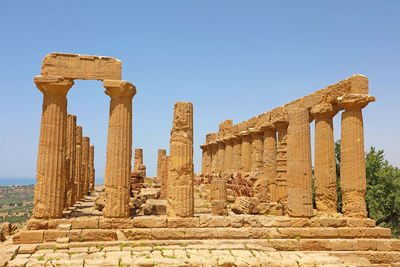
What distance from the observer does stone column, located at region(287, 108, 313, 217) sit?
15312 mm

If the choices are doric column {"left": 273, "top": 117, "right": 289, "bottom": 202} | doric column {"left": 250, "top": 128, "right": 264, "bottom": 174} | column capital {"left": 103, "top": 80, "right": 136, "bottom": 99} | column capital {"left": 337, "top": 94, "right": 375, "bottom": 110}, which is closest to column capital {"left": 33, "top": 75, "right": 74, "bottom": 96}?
column capital {"left": 103, "top": 80, "right": 136, "bottom": 99}

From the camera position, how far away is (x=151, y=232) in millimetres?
13578

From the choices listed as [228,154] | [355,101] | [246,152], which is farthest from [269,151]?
[228,154]

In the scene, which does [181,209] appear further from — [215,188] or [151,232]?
[215,188]

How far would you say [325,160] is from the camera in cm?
1838

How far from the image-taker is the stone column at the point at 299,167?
15.3 m

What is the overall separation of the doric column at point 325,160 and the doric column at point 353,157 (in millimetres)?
1432

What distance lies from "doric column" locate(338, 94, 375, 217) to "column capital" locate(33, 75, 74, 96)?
12.5 meters

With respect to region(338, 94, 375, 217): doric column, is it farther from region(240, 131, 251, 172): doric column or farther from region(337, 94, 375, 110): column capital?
region(240, 131, 251, 172): doric column

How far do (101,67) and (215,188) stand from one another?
8.80m

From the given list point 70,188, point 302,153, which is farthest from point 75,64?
point 302,153

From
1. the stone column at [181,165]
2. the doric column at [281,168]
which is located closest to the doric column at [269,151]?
the doric column at [281,168]

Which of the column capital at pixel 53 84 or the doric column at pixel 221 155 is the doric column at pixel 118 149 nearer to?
the column capital at pixel 53 84

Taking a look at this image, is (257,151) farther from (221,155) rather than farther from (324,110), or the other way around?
(221,155)
